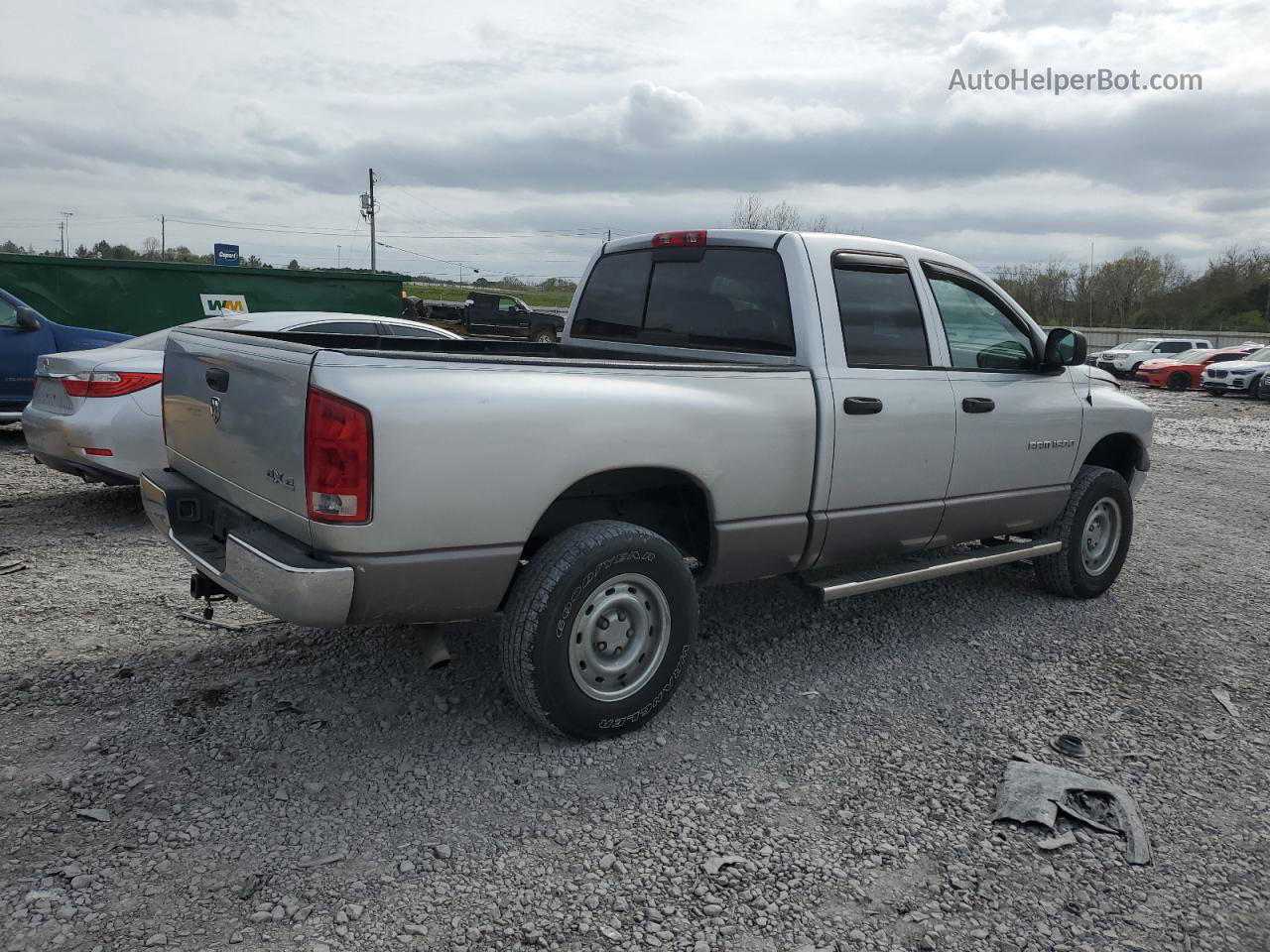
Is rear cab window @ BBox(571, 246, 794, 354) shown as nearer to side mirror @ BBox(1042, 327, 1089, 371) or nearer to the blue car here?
side mirror @ BBox(1042, 327, 1089, 371)

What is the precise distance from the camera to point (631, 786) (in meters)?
3.42

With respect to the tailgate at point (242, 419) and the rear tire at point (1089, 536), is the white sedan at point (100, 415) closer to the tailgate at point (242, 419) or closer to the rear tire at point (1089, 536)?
the tailgate at point (242, 419)

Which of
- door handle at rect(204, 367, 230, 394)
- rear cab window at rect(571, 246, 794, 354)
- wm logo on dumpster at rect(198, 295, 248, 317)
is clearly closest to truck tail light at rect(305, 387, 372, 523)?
door handle at rect(204, 367, 230, 394)

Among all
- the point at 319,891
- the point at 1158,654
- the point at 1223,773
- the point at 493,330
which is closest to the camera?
the point at 319,891

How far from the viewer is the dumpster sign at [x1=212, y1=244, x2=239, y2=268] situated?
26.4m

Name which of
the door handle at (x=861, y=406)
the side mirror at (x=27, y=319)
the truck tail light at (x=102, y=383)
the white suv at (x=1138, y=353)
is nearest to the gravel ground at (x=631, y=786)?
the door handle at (x=861, y=406)

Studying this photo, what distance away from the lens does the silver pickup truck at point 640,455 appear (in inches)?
121

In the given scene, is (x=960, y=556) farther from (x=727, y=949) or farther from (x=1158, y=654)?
(x=727, y=949)

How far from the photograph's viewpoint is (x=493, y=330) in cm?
3531

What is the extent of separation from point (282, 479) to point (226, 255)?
26.5 meters

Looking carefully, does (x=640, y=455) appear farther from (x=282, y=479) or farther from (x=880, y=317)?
(x=880, y=317)

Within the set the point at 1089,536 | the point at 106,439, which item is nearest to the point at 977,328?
the point at 1089,536

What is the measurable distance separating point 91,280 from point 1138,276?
7804cm

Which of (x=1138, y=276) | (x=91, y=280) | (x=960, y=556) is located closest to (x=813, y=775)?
(x=960, y=556)
